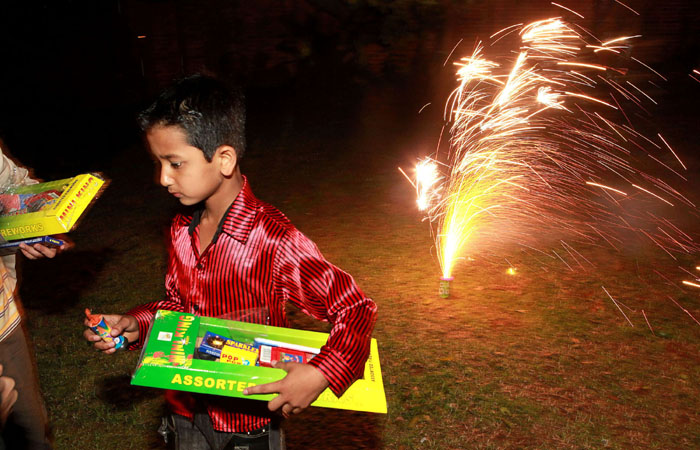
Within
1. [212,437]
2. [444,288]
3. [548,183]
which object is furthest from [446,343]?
[548,183]

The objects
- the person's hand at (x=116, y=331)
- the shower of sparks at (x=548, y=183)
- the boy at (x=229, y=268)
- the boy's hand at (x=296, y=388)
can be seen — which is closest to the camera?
the boy's hand at (x=296, y=388)

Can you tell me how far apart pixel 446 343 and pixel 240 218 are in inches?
126

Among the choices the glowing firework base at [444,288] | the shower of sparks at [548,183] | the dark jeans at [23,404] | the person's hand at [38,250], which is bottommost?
the shower of sparks at [548,183]

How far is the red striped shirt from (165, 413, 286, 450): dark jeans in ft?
0.14

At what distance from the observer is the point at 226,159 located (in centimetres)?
178

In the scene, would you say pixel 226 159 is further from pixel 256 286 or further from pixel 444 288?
pixel 444 288

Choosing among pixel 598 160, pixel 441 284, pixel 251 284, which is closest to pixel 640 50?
pixel 598 160

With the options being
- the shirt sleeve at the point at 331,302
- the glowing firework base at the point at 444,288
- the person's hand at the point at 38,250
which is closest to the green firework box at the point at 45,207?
the person's hand at the point at 38,250

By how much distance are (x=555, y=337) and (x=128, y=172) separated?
8.88 m

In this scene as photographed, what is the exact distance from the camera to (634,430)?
354cm

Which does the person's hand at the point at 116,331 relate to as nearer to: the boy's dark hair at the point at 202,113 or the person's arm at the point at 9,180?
the boy's dark hair at the point at 202,113

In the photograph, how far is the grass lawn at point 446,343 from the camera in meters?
3.54

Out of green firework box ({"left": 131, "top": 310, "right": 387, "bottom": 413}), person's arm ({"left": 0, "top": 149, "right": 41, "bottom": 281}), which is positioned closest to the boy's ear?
green firework box ({"left": 131, "top": 310, "right": 387, "bottom": 413})

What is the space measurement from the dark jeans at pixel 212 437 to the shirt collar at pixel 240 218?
2.44ft
